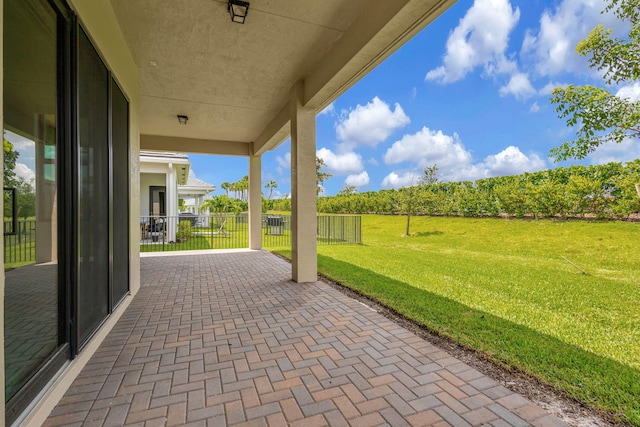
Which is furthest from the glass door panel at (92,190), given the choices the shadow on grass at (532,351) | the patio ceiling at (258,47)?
the shadow on grass at (532,351)

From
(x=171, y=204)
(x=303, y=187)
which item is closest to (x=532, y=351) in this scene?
(x=303, y=187)

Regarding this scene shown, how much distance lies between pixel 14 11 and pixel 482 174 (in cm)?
1605

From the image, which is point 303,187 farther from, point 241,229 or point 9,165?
point 241,229

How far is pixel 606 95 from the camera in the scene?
477cm

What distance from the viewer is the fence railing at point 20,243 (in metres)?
1.43

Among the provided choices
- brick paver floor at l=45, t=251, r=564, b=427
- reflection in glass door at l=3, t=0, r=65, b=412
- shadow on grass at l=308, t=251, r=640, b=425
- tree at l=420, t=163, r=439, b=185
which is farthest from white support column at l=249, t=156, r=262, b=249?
tree at l=420, t=163, r=439, b=185

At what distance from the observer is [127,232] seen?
3.70 m

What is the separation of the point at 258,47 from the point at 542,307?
4.80 m

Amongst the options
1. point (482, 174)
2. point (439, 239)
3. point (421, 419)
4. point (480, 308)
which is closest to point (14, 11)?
point (421, 419)

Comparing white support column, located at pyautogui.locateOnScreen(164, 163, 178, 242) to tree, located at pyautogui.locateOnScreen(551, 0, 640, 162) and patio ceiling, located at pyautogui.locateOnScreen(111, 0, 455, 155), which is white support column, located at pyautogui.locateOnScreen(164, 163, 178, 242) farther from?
tree, located at pyautogui.locateOnScreen(551, 0, 640, 162)

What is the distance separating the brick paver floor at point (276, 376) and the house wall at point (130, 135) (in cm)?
9

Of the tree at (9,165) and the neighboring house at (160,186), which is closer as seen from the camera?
the tree at (9,165)

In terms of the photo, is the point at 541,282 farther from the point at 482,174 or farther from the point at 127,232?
the point at 482,174

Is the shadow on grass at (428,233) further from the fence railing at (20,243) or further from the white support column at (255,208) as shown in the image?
the fence railing at (20,243)
